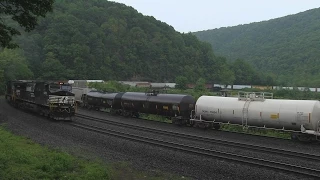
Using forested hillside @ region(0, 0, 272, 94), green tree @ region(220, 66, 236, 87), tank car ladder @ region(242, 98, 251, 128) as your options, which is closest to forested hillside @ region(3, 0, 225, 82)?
forested hillside @ region(0, 0, 272, 94)

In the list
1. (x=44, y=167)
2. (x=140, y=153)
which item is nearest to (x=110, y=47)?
(x=140, y=153)

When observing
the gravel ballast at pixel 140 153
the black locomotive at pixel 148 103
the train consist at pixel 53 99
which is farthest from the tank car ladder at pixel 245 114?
the train consist at pixel 53 99

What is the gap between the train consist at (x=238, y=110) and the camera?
22672 millimetres

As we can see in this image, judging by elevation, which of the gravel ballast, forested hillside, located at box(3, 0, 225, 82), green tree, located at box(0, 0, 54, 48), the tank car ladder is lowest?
the gravel ballast

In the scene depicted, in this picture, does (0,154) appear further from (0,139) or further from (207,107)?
(207,107)

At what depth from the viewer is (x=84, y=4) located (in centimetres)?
16925

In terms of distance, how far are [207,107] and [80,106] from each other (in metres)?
29.8

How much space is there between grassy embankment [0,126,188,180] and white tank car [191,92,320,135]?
13.6 metres

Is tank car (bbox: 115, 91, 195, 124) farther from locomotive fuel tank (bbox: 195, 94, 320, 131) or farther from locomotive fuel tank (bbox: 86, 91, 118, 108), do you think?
locomotive fuel tank (bbox: 86, 91, 118, 108)

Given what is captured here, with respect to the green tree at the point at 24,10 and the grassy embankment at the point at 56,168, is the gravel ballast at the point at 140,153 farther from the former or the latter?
the green tree at the point at 24,10

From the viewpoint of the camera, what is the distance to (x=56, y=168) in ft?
44.1

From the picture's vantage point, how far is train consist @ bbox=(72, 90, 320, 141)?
22672 mm

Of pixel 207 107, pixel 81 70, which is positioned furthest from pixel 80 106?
pixel 81 70

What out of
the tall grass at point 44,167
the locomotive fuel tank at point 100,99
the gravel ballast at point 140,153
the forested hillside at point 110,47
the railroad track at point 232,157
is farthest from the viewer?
the forested hillside at point 110,47
